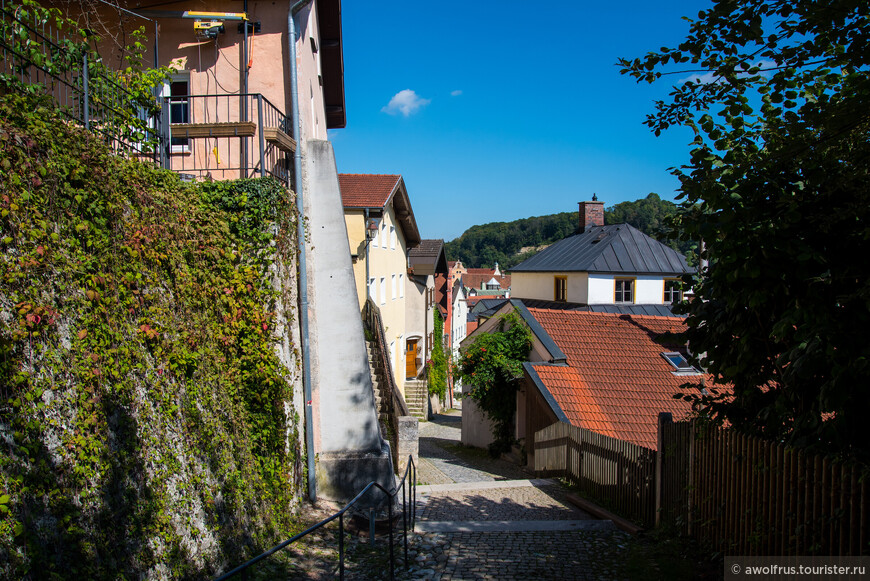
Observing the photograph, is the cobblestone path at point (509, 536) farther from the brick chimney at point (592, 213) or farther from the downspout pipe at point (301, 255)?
the brick chimney at point (592, 213)

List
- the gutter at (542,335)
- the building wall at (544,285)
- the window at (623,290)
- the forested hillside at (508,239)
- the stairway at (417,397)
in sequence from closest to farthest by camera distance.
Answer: the gutter at (542,335), the stairway at (417,397), the window at (623,290), the building wall at (544,285), the forested hillside at (508,239)

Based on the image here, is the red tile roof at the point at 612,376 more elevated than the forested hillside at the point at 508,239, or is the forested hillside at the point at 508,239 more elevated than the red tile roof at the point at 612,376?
the forested hillside at the point at 508,239

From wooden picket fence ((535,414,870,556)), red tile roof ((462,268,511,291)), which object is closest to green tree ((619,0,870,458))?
wooden picket fence ((535,414,870,556))

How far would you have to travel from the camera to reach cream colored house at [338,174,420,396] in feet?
61.0

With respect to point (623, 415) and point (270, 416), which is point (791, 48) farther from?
point (623, 415)

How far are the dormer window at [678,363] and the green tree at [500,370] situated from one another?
3.60 metres

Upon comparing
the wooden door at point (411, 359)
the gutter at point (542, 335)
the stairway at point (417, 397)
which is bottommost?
the stairway at point (417, 397)

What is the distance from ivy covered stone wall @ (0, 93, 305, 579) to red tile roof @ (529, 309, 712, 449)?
7.40m

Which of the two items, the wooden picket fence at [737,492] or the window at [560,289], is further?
the window at [560,289]

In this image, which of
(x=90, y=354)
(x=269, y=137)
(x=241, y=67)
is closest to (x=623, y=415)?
(x=269, y=137)

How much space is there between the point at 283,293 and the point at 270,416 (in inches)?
71.6

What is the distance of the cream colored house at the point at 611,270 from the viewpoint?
33.8 meters

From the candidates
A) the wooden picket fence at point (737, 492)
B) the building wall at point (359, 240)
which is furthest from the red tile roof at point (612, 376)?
the building wall at point (359, 240)

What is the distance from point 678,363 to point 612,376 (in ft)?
7.78
